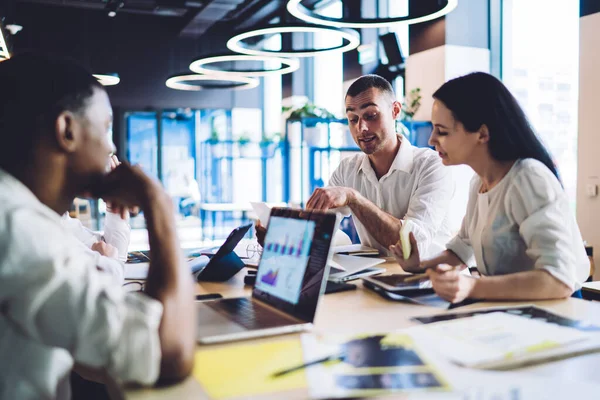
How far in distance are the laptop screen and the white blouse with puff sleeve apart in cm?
63

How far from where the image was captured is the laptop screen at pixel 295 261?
1281 millimetres

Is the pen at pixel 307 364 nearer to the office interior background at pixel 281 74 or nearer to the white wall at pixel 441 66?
the office interior background at pixel 281 74

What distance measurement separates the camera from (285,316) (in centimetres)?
133

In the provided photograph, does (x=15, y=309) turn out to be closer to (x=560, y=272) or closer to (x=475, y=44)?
(x=560, y=272)

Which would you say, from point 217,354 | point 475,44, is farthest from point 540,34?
point 217,354

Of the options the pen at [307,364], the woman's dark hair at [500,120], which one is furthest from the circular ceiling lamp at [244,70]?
the pen at [307,364]

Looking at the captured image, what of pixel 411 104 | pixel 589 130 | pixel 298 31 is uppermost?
pixel 298 31

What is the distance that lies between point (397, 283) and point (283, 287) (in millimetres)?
449

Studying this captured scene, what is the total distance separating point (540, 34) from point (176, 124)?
7.97 m

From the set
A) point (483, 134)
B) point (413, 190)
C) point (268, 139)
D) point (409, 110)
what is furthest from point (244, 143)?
point (483, 134)

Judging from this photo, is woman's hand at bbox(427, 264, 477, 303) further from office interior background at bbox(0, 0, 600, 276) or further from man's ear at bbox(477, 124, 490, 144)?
office interior background at bbox(0, 0, 600, 276)

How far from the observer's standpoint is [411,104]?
20.3 ft

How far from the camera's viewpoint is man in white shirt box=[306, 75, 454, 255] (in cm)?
258

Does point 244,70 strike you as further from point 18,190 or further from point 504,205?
point 18,190
